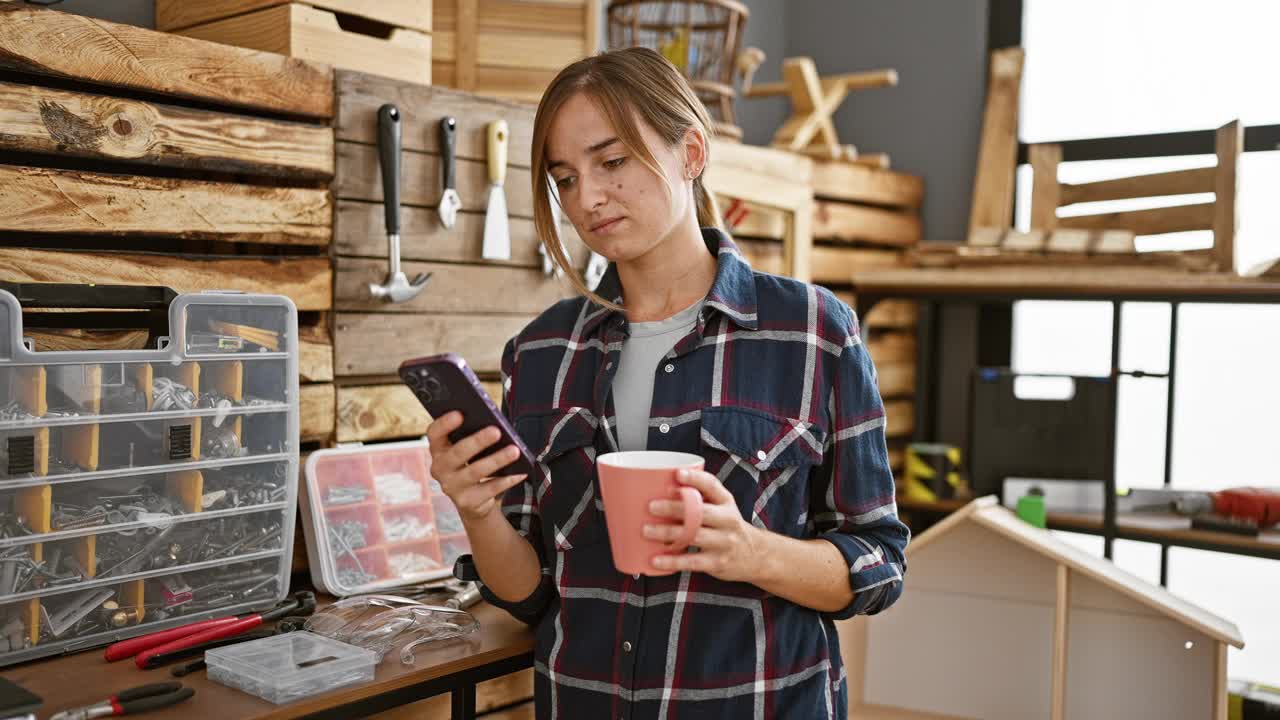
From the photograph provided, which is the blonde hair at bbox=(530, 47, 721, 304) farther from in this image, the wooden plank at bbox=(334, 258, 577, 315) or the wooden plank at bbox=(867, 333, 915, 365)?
the wooden plank at bbox=(867, 333, 915, 365)

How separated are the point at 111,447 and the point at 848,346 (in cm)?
97

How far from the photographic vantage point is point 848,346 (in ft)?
4.46

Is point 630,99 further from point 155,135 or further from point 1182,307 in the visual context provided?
point 1182,307

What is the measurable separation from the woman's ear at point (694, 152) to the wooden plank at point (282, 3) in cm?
84

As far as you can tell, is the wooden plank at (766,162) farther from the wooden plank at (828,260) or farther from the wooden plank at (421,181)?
the wooden plank at (421,181)

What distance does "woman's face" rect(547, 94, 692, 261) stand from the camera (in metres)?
1.32

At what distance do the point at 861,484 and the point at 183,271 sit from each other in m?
1.08

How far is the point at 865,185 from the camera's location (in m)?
3.45

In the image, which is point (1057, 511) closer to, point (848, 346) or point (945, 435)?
point (945, 435)

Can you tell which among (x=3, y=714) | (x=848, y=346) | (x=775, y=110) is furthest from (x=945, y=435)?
(x=3, y=714)

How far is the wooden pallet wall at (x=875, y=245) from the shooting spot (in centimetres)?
328

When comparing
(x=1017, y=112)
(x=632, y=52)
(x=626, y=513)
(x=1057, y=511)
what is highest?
(x=1017, y=112)

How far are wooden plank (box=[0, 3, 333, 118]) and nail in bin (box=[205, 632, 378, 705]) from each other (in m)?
0.84

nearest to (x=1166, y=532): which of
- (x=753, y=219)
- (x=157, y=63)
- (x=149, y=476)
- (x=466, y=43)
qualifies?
(x=753, y=219)
